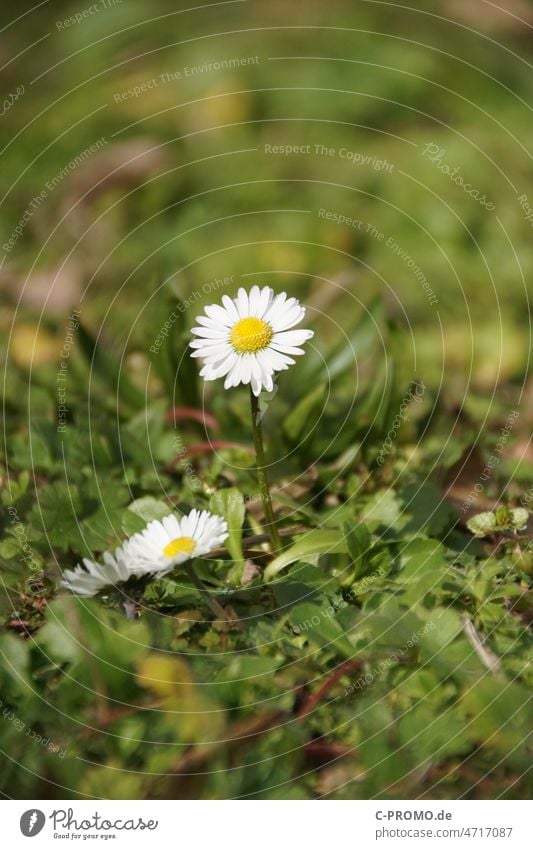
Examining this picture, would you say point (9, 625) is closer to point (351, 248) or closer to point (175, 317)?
point (175, 317)

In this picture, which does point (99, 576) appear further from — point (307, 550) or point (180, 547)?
point (307, 550)

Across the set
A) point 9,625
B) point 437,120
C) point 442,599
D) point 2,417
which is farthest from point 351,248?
point 9,625

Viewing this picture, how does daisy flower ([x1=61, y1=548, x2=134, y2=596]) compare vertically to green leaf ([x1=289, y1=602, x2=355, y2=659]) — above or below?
above

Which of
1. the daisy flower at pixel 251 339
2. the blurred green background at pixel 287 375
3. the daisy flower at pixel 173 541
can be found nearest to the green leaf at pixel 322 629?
the blurred green background at pixel 287 375

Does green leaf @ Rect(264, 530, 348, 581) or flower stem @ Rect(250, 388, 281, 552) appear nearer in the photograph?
flower stem @ Rect(250, 388, 281, 552)

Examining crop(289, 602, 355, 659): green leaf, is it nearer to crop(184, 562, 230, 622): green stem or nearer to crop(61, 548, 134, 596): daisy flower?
crop(184, 562, 230, 622): green stem
